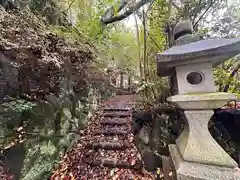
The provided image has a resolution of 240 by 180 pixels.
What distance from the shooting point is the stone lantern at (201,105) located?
1704 millimetres

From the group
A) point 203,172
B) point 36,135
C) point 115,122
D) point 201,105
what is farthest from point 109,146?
point 201,105

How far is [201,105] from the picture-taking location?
1.84m

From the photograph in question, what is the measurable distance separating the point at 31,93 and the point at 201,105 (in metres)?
2.44

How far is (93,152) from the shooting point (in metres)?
2.46

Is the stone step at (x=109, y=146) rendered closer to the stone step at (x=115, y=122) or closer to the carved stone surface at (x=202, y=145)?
the stone step at (x=115, y=122)

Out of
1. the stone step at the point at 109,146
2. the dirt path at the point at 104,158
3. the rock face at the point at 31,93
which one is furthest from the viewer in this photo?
the stone step at the point at 109,146

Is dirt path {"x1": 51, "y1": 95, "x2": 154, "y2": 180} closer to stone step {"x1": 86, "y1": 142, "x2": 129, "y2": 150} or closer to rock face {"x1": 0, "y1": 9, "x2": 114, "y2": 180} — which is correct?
stone step {"x1": 86, "y1": 142, "x2": 129, "y2": 150}

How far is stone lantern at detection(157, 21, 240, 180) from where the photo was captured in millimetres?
1704

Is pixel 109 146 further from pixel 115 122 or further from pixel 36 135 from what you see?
pixel 36 135

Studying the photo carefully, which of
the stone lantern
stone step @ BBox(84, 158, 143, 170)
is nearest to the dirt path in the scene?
stone step @ BBox(84, 158, 143, 170)

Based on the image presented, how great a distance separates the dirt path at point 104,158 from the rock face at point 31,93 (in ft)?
0.82

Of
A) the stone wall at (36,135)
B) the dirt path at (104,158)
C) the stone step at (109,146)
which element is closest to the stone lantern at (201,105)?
the dirt path at (104,158)

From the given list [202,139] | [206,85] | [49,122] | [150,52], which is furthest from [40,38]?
[150,52]

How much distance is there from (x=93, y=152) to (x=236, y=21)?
490 cm
